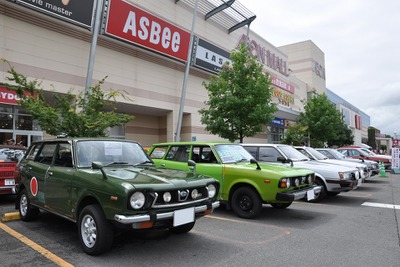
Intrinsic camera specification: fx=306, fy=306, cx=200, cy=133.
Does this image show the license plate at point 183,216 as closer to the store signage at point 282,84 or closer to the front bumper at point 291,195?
the front bumper at point 291,195

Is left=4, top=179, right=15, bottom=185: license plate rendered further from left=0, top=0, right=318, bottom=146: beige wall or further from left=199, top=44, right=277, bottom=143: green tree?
left=199, top=44, right=277, bottom=143: green tree

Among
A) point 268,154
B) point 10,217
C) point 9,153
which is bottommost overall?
point 10,217

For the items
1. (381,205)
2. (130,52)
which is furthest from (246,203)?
(130,52)

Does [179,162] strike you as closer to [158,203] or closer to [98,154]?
[98,154]

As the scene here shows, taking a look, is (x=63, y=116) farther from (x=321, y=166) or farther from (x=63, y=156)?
(x=321, y=166)

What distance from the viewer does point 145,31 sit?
16859mm

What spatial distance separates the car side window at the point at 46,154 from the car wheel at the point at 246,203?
3670 millimetres

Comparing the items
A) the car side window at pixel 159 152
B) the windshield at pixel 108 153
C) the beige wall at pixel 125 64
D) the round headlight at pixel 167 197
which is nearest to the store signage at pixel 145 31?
the beige wall at pixel 125 64

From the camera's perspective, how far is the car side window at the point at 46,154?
541cm

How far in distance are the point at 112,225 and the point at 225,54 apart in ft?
67.2

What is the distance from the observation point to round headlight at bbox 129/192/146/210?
3750mm

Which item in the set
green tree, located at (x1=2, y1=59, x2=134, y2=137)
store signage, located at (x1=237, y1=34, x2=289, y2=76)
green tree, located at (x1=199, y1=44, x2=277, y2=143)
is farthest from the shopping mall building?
green tree, located at (x1=2, y1=59, x2=134, y2=137)

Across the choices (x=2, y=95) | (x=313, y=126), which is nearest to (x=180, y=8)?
(x=2, y=95)

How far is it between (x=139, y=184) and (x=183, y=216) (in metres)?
0.76
